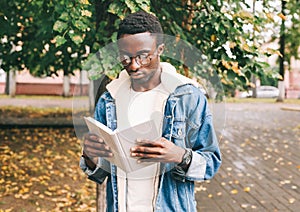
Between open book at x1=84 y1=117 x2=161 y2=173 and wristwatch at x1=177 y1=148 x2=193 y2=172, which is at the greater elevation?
open book at x1=84 y1=117 x2=161 y2=173

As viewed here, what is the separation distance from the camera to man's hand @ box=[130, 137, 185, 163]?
1.74m

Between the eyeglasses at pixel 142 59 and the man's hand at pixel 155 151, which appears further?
the eyeglasses at pixel 142 59

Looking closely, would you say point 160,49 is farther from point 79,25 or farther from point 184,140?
point 79,25

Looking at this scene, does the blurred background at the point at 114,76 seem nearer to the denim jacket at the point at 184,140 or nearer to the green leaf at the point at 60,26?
the green leaf at the point at 60,26

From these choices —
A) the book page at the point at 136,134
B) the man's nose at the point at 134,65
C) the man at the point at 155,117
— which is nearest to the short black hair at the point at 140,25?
the man at the point at 155,117

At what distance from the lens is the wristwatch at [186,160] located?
6.13 ft

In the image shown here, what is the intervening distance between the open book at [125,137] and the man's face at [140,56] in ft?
0.78

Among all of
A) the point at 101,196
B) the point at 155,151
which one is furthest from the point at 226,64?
the point at 155,151

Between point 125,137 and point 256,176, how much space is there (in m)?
6.28

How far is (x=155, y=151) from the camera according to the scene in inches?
68.6

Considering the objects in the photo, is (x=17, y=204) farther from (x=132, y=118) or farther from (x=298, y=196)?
(x=132, y=118)

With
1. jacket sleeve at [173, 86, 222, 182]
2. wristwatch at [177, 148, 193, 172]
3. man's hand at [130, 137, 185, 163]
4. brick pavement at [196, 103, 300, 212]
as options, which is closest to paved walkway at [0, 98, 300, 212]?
brick pavement at [196, 103, 300, 212]

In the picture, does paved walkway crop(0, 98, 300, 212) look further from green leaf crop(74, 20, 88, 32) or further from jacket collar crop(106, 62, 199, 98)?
green leaf crop(74, 20, 88, 32)

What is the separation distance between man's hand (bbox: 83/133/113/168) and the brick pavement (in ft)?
3.56
